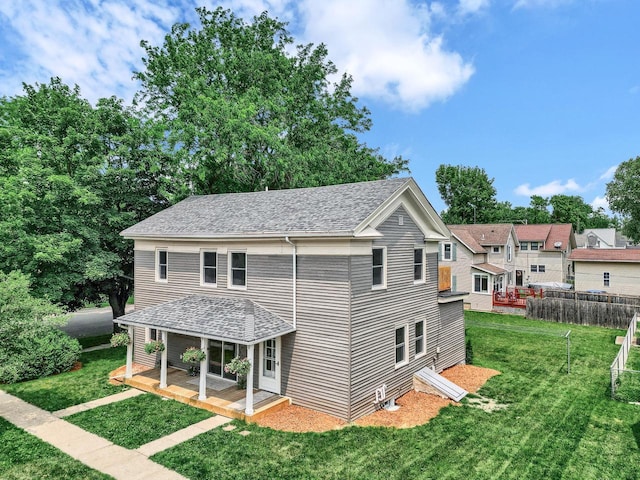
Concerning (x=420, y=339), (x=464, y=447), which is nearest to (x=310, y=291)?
(x=420, y=339)

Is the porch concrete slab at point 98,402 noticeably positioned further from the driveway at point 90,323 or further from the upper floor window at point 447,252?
the upper floor window at point 447,252

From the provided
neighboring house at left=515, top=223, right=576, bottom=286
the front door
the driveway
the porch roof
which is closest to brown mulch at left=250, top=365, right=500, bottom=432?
the front door

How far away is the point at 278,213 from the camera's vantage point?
46.2 feet

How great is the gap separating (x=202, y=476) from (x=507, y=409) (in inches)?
367

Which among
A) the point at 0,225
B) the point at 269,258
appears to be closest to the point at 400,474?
the point at 269,258

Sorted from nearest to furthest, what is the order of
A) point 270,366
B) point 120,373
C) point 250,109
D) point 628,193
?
1. point 270,366
2. point 120,373
3. point 250,109
4. point 628,193

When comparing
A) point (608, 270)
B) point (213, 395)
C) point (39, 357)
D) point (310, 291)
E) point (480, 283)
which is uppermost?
point (310, 291)

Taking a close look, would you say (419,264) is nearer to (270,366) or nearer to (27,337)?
(270,366)

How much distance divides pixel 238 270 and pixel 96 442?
253 inches

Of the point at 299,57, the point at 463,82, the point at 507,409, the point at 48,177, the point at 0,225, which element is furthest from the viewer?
the point at 299,57

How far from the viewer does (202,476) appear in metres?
8.37

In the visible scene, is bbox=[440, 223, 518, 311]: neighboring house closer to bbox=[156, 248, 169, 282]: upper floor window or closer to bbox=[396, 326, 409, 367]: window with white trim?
bbox=[396, 326, 409, 367]: window with white trim

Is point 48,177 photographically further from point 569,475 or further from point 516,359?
point 516,359

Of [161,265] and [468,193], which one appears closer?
[161,265]
